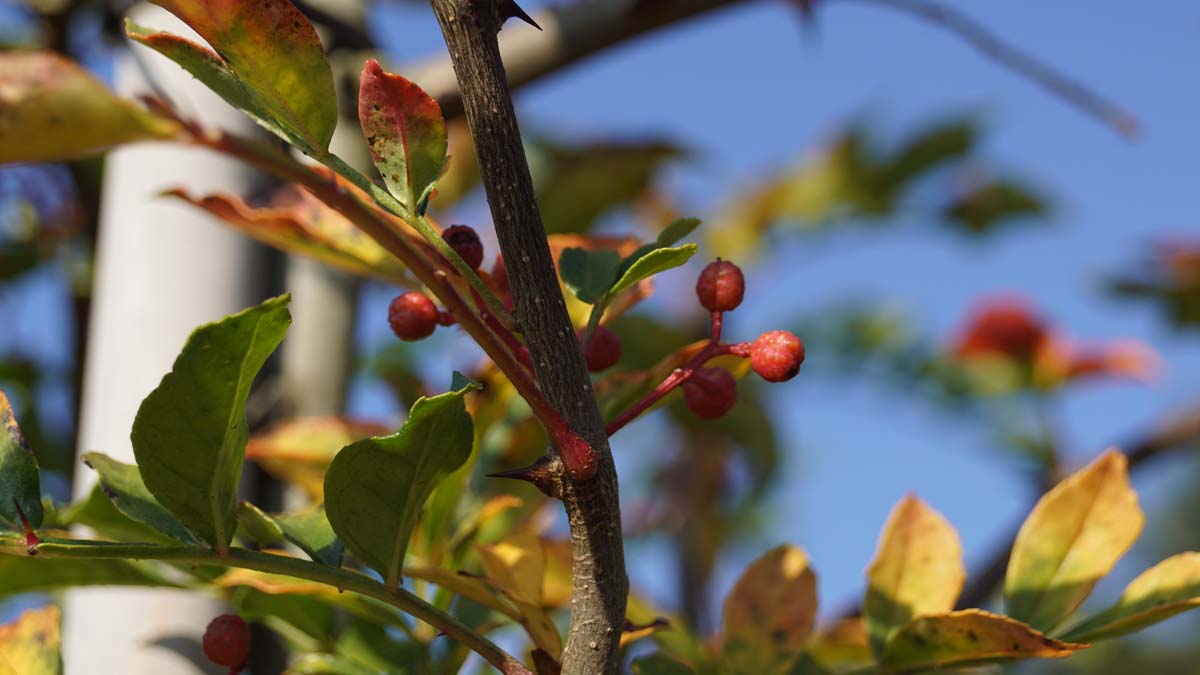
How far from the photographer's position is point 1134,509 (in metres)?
0.52

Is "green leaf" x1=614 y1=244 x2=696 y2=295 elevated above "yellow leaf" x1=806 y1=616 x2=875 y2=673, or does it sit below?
Answer: above

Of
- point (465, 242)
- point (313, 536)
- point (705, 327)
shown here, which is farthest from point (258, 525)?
point (705, 327)

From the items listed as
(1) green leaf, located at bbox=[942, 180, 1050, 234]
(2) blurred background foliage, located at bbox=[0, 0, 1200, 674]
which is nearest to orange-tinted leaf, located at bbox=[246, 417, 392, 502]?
(2) blurred background foliage, located at bbox=[0, 0, 1200, 674]

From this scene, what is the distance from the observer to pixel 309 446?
76 cm

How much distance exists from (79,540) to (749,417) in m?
1.27

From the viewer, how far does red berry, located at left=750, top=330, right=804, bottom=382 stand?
42 cm

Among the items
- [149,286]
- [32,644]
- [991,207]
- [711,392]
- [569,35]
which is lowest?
[32,644]

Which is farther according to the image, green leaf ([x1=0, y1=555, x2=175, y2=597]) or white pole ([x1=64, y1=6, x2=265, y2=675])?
white pole ([x1=64, y1=6, x2=265, y2=675])

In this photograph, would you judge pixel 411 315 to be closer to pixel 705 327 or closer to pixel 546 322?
pixel 546 322

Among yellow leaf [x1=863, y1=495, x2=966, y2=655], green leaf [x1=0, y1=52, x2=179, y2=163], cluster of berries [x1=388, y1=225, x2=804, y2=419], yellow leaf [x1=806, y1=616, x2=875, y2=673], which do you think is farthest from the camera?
yellow leaf [x1=806, y1=616, x2=875, y2=673]

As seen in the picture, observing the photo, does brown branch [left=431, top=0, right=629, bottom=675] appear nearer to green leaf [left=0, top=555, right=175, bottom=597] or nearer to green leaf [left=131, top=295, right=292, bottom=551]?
green leaf [left=131, top=295, right=292, bottom=551]

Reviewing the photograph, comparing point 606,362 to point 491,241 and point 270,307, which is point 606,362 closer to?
point 270,307

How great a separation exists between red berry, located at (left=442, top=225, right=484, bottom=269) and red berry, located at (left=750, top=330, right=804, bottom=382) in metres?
0.11

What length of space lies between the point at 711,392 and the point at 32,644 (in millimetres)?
302
